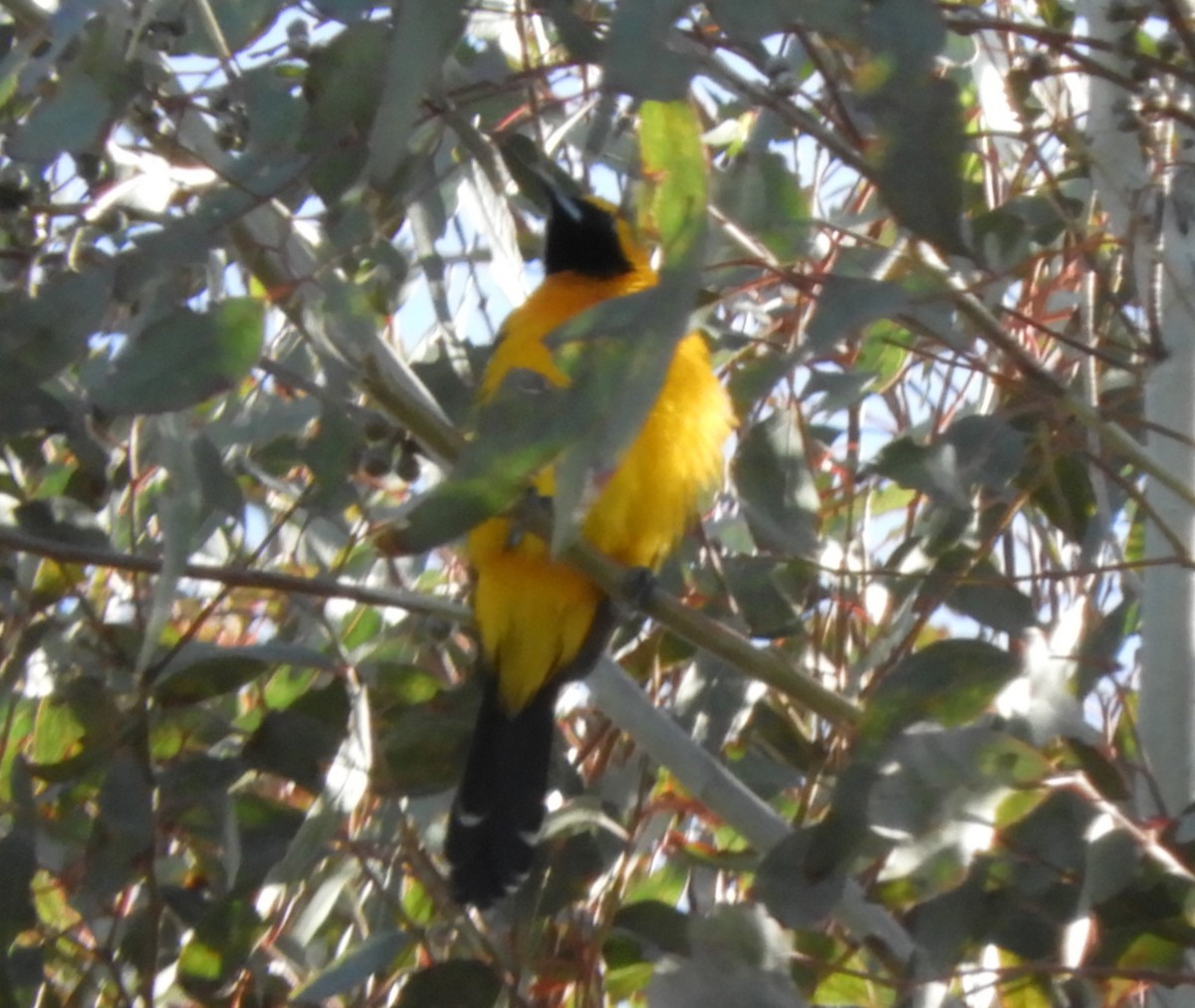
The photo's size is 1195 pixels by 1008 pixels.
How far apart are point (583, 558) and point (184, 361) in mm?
710

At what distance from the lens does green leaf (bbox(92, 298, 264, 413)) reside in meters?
1.16

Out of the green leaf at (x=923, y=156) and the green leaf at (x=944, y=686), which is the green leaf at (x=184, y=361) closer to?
the green leaf at (x=923, y=156)

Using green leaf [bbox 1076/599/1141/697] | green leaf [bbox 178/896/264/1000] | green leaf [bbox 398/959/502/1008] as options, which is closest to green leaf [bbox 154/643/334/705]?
green leaf [bbox 178/896/264/1000]

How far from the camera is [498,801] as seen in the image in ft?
7.11

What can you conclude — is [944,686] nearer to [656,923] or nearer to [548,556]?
[656,923]

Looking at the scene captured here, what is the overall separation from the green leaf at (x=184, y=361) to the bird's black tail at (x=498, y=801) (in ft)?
3.01

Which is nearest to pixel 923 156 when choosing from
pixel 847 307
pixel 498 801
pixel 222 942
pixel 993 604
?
→ pixel 847 307

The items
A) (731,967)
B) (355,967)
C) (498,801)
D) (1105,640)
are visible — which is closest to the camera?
(731,967)

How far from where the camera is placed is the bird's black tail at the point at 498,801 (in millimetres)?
1994

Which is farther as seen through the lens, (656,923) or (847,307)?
(656,923)

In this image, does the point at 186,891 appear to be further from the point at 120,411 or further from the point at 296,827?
the point at 120,411

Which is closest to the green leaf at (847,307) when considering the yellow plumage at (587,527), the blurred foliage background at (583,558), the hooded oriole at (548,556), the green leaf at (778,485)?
the blurred foliage background at (583,558)

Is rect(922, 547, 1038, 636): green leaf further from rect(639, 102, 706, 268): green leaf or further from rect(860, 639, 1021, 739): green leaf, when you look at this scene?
rect(639, 102, 706, 268): green leaf

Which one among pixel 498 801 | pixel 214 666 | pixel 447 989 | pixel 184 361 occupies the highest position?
pixel 184 361
